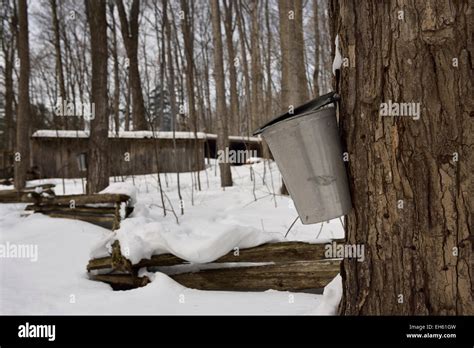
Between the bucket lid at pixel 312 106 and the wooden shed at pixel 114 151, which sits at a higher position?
the wooden shed at pixel 114 151

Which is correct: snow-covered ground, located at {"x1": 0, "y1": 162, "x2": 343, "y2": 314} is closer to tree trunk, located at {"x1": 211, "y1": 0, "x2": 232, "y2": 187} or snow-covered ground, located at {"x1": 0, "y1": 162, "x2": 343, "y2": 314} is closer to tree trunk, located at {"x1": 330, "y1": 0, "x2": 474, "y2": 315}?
tree trunk, located at {"x1": 330, "y1": 0, "x2": 474, "y2": 315}

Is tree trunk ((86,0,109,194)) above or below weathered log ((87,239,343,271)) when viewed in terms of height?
above

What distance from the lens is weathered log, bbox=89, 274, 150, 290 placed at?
323 cm

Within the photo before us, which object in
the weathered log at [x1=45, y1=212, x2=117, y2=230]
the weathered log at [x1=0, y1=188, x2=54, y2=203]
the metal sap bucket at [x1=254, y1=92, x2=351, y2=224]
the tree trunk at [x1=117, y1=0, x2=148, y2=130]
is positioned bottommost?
the weathered log at [x1=45, y1=212, x2=117, y2=230]

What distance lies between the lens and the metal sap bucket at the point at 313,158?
61.2 inches

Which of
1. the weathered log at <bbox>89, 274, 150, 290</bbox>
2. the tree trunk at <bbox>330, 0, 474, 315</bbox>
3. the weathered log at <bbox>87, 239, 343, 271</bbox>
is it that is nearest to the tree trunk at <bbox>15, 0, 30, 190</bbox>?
the weathered log at <bbox>89, 274, 150, 290</bbox>

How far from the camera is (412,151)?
4.87ft

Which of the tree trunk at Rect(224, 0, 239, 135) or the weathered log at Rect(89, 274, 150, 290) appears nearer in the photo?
the weathered log at Rect(89, 274, 150, 290)

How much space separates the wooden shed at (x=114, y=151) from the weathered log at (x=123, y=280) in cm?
1142

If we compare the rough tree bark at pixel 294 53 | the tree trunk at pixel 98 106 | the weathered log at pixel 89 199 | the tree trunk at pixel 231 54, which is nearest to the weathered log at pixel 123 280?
the weathered log at pixel 89 199

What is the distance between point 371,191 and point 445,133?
0.36 meters

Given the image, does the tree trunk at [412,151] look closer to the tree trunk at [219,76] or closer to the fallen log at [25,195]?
the fallen log at [25,195]

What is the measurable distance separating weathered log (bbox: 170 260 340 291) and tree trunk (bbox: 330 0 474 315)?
4.12ft

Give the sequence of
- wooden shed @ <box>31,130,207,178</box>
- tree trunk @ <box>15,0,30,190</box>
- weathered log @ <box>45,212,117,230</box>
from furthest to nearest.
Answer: wooden shed @ <box>31,130,207,178</box> < tree trunk @ <box>15,0,30,190</box> < weathered log @ <box>45,212,117,230</box>
